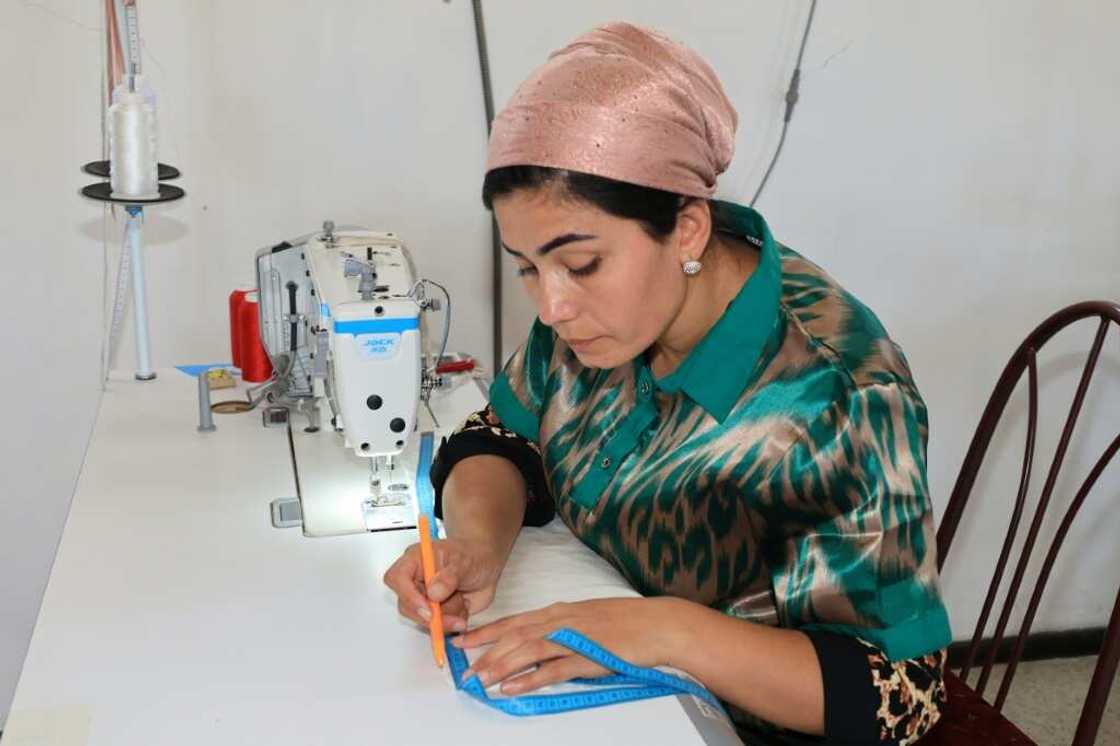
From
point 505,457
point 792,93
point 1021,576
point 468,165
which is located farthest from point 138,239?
point 1021,576

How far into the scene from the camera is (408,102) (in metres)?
2.10

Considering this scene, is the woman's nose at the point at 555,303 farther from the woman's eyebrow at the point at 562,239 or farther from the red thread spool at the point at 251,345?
the red thread spool at the point at 251,345

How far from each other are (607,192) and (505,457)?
50 cm

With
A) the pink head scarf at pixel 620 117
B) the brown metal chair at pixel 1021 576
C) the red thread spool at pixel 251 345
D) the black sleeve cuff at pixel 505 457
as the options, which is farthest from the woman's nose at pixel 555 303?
the red thread spool at pixel 251 345

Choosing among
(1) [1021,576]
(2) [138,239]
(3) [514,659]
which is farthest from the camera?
(2) [138,239]

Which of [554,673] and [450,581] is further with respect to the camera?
[450,581]

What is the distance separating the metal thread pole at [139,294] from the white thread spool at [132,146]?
6cm

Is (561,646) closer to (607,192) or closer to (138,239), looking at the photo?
(607,192)

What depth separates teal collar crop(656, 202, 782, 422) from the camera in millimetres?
1183

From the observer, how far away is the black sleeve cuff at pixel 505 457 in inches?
57.1

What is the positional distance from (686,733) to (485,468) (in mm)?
537

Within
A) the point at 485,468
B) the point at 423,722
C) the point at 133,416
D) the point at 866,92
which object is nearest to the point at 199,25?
the point at 133,416

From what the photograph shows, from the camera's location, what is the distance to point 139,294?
1.86m

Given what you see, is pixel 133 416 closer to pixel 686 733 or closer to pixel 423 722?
pixel 423 722
